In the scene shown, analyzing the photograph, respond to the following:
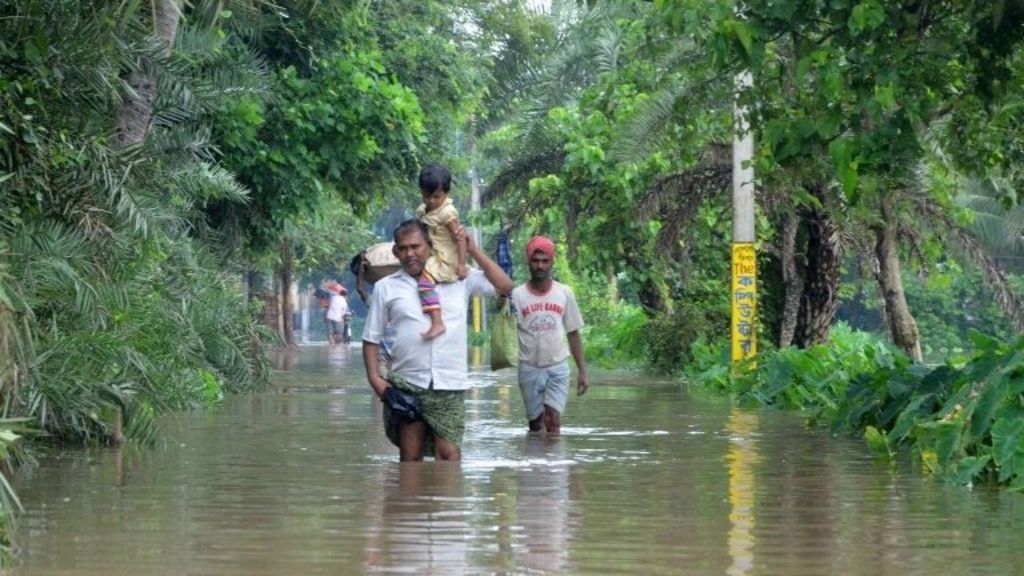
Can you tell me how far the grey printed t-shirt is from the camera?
14438mm

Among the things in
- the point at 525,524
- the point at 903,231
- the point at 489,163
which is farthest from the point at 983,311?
the point at 525,524

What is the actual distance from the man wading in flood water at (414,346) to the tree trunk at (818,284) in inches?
574

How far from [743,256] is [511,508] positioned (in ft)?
45.9

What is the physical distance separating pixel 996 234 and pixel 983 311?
8.34m

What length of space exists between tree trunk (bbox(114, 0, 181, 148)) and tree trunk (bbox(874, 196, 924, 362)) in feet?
31.3

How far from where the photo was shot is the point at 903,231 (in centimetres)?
2477

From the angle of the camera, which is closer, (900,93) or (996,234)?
(900,93)

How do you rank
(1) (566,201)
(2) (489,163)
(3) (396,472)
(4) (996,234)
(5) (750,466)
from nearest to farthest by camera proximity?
(3) (396,472) → (5) (750,466) → (1) (566,201) → (4) (996,234) → (2) (489,163)

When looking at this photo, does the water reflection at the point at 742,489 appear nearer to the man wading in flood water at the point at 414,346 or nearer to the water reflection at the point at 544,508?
the water reflection at the point at 544,508

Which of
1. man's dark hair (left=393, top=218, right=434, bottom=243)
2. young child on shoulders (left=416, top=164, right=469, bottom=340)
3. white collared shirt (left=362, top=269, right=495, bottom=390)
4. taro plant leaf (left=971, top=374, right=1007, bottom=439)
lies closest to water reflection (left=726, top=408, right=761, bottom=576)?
taro plant leaf (left=971, top=374, right=1007, bottom=439)

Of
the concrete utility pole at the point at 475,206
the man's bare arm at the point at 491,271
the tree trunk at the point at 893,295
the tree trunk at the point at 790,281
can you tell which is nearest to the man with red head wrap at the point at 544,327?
the man's bare arm at the point at 491,271

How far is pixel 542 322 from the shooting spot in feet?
47.4

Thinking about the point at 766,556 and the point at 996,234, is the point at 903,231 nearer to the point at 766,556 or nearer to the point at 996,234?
the point at 766,556

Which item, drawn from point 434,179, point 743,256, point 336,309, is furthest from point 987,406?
point 336,309
